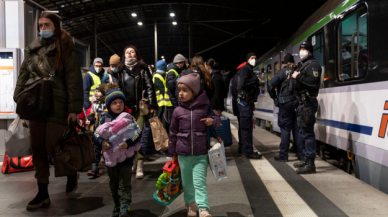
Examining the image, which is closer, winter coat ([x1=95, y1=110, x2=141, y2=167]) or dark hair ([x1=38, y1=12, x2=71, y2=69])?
winter coat ([x1=95, y1=110, x2=141, y2=167])

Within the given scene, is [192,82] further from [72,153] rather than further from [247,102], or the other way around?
[247,102]

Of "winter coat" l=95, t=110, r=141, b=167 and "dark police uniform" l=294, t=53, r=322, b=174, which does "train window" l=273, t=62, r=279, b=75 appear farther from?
"winter coat" l=95, t=110, r=141, b=167

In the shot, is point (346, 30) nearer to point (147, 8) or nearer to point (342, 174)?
point (342, 174)

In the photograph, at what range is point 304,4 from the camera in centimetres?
1479

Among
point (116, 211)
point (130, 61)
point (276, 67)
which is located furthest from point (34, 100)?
point (276, 67)

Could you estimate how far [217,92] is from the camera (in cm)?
635

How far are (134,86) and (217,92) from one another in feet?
7.04

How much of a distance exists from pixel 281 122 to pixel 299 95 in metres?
1.05

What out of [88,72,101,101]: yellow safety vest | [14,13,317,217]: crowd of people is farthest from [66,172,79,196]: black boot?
[88,72,101,101]: yellow safety vest

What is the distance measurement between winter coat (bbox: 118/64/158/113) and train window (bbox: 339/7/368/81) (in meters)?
2.97

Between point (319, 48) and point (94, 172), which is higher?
point (319, 48)

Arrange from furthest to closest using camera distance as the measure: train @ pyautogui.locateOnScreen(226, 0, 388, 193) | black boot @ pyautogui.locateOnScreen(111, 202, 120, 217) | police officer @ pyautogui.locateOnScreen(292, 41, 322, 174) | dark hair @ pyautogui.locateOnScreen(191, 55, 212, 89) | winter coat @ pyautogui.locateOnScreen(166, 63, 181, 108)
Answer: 1. dark hair @ pyautogui.locateOnScreen(191, 55, 212, 89)
2. winter coat @ pyautogui.locateOnScreen(166, 63, 181, 108)
3. police officer @ pyautogui.locateOnScreen(292, 41, 322, 174)
4. train @ pyautogui.locateOnScreen(226, 0, 388, 193)
5. black boot @ pyautogui.locateOnScreen(111, 202, 120, 217)

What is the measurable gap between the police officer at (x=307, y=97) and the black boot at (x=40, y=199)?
3.59 metres

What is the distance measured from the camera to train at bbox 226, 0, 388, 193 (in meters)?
3.91
